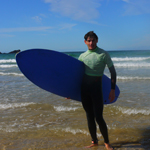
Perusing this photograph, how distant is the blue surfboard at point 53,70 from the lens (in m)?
2.66

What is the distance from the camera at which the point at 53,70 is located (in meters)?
2.77

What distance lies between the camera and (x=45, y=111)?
14.7ft

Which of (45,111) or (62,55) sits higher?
(62,55)

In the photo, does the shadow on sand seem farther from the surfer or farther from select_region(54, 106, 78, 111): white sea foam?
select_region(54, 106, 78, 111): white sea foam

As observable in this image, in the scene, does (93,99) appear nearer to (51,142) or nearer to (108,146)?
(108,146)

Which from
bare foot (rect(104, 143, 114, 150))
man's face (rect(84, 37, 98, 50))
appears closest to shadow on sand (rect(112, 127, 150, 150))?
bare foot (rect(104, 143, 114, 150))

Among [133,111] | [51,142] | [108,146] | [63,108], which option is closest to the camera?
[108,146]

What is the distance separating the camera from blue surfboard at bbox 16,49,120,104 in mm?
2658

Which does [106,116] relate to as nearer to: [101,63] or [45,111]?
[45,111]

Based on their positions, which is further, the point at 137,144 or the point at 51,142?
the point at 51,142

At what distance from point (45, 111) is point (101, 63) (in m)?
2.59

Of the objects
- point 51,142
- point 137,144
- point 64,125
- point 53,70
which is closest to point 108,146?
point 137,144

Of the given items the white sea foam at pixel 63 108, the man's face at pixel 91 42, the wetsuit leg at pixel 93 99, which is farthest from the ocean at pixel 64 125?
the man's face at pixel 91 42

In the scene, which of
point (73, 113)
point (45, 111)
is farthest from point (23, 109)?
point (73, 113)
